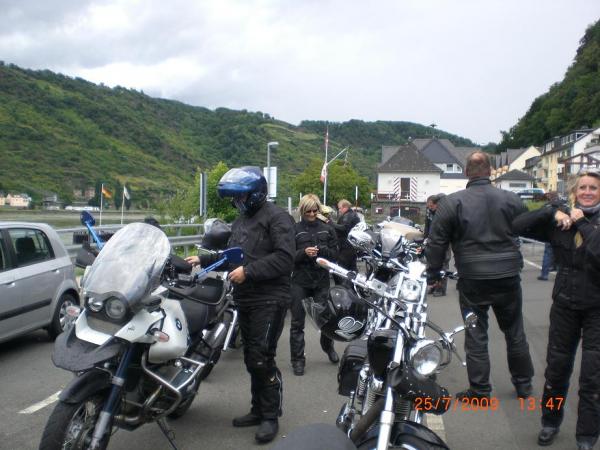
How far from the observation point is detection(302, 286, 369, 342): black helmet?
11.2 feet

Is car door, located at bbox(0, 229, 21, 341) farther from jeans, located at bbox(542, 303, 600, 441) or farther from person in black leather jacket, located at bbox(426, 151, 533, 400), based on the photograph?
jeans, located at bbox(542, 303, 600, 441)

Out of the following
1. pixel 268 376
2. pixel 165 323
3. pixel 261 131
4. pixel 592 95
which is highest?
pixel 592 95

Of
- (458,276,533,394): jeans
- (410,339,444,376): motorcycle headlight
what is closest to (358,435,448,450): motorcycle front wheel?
(410,339,444,376): motorcycle headlight

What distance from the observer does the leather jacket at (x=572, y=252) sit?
380 centimetres

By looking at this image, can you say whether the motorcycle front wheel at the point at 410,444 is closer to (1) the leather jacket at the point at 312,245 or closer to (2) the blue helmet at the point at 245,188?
(2) the blue helmet at the point at 245,188

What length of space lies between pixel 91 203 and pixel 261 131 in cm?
5223

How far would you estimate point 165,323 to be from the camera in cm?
367

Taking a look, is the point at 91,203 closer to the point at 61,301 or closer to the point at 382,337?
the point at 61,301

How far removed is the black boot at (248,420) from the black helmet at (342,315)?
1506 mm

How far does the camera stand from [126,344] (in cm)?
334

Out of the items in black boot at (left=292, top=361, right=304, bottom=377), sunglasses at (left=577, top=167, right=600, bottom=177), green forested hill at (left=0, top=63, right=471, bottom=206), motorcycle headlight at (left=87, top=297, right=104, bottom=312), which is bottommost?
black boot at (left=292, top=361, right=304, bottom=377)

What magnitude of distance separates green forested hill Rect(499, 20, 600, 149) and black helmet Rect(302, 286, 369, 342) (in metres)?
90.5

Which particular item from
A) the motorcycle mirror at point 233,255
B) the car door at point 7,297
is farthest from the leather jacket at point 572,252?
the car door at point 7,297

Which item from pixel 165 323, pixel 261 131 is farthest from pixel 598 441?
pixel 261 131
